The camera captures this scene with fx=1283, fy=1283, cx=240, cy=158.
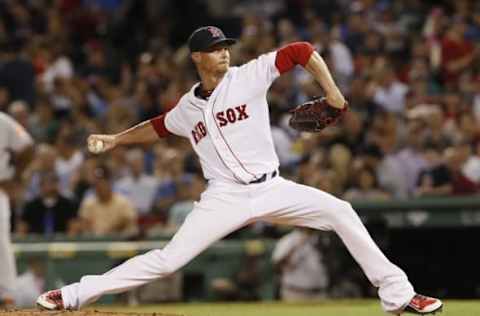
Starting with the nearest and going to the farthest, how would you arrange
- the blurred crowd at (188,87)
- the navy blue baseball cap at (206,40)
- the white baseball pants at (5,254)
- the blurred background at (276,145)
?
1. the navy blue baseball cap at (206,40)
2. the white baseball pants at (5,254)
3. the blurred background at (276,145)
4. the blurred crowd at (188,87)

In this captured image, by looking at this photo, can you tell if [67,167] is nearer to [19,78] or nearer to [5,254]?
[19,78]

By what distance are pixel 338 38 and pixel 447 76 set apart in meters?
1.49

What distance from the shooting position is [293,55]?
24.6 feet

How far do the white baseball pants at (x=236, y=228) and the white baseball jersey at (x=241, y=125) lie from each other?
5.2 inches

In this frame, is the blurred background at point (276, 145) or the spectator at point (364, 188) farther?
the spectator at point (364, 188)

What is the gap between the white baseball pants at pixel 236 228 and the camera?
7535 mm

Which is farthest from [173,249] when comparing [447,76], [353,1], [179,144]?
[353,1]

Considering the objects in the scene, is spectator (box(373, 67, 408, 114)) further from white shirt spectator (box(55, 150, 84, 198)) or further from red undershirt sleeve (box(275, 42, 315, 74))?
red undershirt sleeve (box(275, 42, 315, 74))

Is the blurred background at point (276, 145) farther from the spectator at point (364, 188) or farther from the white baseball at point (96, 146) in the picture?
the white baseball at point (96, 146)

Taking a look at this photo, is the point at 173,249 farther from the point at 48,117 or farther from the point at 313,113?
the point at 48,117

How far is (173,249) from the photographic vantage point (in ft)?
24.7

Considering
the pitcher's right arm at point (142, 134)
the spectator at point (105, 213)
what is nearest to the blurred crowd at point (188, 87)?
the spectator at point (105, 213)

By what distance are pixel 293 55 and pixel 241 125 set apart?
530 millimetres

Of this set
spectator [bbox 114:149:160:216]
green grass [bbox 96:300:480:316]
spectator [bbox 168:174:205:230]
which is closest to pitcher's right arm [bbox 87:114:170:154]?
green grass [bbox 96:300:480:316]
